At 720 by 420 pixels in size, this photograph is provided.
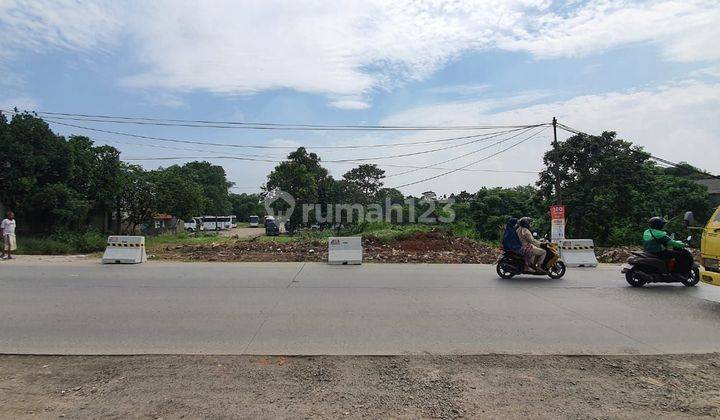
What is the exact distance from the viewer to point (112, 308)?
28.2ft

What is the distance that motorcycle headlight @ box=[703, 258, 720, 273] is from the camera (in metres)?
9.03

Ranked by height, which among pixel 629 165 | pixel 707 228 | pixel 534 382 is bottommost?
pixel 534 382

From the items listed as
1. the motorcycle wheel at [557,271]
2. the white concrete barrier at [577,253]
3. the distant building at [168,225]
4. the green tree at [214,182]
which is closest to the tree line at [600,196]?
the white concrete barrier at [577,253]

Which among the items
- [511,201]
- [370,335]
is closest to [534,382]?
[370,335]

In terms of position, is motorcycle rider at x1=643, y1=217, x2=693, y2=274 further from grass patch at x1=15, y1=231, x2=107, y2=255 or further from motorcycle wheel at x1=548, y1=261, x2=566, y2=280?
grass patch at x1=15, y1=231, x2=107, y2=255

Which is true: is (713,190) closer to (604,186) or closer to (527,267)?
(604,186)

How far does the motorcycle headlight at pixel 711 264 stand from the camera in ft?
29.6

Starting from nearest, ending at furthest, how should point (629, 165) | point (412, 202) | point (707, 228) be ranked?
1. point (707, 228)
2. point (629, 165)
3. point (412, 202)

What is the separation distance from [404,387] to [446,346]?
5.33 feet

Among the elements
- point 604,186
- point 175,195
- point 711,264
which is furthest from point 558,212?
point 175,195

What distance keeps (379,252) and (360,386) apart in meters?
15.8

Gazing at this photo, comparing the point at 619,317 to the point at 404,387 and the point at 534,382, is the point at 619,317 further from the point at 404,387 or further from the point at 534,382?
the point at 404,387

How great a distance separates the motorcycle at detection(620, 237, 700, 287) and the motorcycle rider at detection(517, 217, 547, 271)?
1.98 meters

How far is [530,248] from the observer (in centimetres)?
1247
